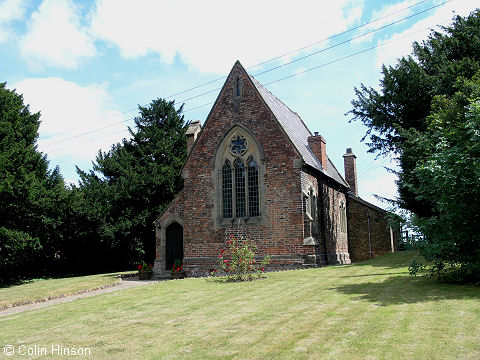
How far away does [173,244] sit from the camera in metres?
24.0

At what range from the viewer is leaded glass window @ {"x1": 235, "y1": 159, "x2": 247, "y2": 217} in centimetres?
2119

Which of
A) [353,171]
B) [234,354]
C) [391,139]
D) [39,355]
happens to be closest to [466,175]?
[234,354]

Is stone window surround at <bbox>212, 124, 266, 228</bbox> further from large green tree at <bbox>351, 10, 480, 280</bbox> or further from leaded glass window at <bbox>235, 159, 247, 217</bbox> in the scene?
large green tree at <bbox>351, 10, 480, 280</bbox>

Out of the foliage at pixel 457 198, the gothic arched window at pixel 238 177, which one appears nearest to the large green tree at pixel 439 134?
the foliage at pixel 457 198

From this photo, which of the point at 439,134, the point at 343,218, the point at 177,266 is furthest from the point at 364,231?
the point at 439,134

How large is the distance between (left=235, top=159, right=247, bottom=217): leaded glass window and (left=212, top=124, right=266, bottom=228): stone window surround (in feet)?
1.13

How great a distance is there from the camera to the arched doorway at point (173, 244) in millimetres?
23812

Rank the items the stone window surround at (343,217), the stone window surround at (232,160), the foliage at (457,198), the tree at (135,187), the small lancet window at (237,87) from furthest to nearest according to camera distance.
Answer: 1. the tree at (135,187)
2. the stone window surround at (343,217)
3. the small lancet window at (237,87)
4. the stone window surround at (232,160)
5. the foliage at (457,198)

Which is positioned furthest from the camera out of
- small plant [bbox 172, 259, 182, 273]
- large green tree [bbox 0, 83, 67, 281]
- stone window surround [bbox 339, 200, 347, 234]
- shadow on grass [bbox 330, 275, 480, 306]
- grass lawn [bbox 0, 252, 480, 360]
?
stone window surround [bbox 339, 200, 347, 234]

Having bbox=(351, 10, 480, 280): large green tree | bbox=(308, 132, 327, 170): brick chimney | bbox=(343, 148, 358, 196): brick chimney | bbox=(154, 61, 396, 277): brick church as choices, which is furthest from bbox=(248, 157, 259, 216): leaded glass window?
bbox=(343, 148, 358, 196): brick chimney

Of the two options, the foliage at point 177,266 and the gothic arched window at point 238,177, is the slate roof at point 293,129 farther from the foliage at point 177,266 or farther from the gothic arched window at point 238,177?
the foliage at point 177,266

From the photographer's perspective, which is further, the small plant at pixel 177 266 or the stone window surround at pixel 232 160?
the small plant at pixel 177 266

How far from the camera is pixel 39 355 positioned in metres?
7.02

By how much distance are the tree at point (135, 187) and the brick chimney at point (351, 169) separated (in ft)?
42.7
